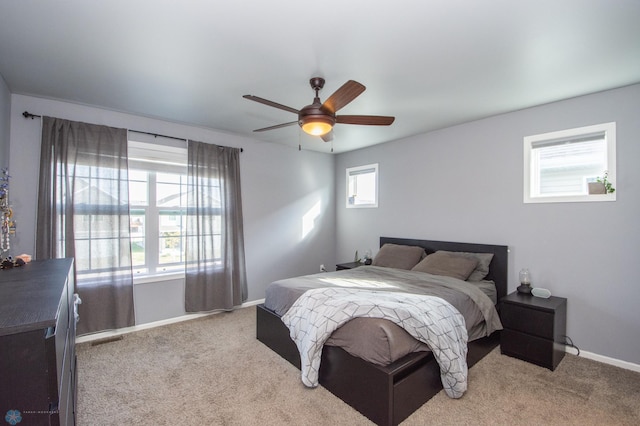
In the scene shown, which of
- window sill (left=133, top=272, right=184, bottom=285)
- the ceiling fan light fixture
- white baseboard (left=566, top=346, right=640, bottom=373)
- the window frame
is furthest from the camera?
the window frame

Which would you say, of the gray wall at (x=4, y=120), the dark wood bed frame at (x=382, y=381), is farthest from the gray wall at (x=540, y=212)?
the gray wall at (x=4, y=120)

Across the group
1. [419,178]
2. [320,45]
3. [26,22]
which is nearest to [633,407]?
[419,178]

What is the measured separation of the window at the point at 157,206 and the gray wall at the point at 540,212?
2.98 metres

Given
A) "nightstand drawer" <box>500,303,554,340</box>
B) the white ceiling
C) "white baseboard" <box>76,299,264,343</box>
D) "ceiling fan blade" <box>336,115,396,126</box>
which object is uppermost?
the white ceiling

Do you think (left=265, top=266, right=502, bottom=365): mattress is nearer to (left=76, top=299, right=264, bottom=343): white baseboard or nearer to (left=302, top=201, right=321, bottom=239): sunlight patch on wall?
(left=76, top=299, right=264, bottom=343): white baseboard

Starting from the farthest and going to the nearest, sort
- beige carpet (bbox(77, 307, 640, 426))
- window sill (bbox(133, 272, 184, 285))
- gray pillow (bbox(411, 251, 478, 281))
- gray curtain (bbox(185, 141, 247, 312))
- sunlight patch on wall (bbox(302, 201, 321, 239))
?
sunlight patch on wall (bbox(302, 201, 321, 239)) → gray curtain (bbox(185, 141, 247, 312)) → window sill (bbox(133, 272, 184, 285)) → gray pillow (bbox(411, 251, 478, 281)) → beige carpet (bbox(77, 307, 640, 426))

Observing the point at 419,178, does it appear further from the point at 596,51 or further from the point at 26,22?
the point at 26,22

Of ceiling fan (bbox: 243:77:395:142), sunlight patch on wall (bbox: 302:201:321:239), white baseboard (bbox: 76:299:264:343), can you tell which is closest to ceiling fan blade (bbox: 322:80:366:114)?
ceiling fan (bbox: 243:77:395:142)

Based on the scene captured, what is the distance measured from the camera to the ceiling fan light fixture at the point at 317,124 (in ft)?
7.55

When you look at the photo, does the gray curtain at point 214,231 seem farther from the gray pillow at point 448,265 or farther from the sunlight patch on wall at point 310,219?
the gray pillow at point 448,265

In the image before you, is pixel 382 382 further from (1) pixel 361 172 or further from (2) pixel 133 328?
(1) pixel 361 172

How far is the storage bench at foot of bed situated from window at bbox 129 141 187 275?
2532 millimetres

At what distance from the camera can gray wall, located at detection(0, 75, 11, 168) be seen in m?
2.58

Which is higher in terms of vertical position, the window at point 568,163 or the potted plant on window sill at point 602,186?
the window at point 568,163
